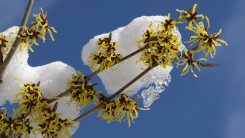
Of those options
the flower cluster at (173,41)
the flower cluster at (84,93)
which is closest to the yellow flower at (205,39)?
the flower cluster at (173,41)

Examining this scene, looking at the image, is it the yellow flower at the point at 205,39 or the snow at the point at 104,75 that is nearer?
the yellow flower at the point at 205,39

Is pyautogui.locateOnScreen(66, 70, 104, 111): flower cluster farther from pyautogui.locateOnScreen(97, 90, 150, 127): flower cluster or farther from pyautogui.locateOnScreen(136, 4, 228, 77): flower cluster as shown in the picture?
pyautogui.locateOnScreen(136, 4, 228, 77): flower cluster

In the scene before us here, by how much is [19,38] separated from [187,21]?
887mm

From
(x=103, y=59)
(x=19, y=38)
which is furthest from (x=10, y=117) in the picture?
(x=103, y=59)

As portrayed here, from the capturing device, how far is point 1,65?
1.13m

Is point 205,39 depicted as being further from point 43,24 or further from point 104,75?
point 43,24

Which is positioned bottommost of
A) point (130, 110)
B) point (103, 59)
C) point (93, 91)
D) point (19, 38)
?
point (130, 110)

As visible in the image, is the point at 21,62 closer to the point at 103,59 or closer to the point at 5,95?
the point at 5,95

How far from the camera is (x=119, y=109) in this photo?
108 cm

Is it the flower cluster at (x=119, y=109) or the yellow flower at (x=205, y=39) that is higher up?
the yellow flower at (x=205, y=39)

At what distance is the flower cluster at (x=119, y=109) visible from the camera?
1.07m

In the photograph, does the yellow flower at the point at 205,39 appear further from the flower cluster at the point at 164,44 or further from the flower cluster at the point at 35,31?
the flower cluster at the point at 35,31

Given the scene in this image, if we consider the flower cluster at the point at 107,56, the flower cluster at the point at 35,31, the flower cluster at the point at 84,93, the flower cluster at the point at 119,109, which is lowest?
the flower cluster at the point at 119,109

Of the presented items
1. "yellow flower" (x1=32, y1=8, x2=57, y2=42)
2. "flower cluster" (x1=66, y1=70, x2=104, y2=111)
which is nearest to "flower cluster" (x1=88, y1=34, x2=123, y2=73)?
"flower cluster" (x1=66, y1=70, x2=104, y2=111)
